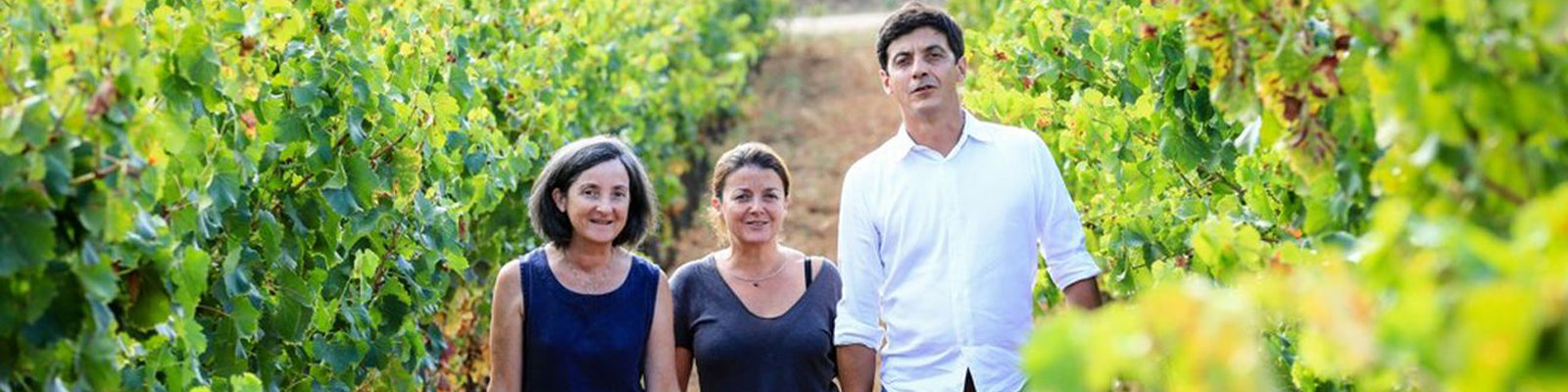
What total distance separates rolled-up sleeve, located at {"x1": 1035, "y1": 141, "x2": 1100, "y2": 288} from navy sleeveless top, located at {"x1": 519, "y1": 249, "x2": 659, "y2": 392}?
1027 millimetres

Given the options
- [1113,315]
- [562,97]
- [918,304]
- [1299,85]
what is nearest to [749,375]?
[918,304]

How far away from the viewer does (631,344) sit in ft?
14.9

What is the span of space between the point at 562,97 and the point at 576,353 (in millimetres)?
3820

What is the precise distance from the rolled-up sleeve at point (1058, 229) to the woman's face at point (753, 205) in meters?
0.84

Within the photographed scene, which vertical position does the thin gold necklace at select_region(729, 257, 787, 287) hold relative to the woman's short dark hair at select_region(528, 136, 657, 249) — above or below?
below

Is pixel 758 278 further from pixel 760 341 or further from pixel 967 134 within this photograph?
pixel 967 134

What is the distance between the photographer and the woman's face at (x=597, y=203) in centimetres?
460

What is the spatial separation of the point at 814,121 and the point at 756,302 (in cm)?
1333

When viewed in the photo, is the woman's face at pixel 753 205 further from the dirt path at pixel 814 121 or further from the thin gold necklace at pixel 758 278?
the dirt path at pixel 814 121

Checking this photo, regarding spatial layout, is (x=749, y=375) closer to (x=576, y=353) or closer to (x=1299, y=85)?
(x=576, y=353)

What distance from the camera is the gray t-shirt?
15.2 ft

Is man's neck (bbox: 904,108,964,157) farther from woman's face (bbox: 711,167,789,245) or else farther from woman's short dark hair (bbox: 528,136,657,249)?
woman's short dark hair (bbox: 528,136,657,249)

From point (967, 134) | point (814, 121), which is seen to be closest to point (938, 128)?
point (967, 134)

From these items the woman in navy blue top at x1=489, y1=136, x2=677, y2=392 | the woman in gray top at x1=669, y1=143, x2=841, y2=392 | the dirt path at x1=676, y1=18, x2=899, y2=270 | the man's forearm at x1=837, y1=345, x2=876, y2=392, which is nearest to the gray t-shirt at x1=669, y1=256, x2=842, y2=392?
the woman in gray top at x1=669, y1=143, x2=841, y2=392
